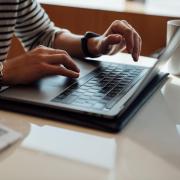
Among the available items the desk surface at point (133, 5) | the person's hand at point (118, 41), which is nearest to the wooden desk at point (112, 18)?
the desk surface at point (133, 5)

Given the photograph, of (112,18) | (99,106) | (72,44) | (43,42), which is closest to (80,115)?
(99,106)

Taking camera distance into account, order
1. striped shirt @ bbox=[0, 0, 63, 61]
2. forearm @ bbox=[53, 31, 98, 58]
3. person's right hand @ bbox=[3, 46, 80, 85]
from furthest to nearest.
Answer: striped shirt @ bbox=[0, 0, 63, 61] < forearm @ bbox=[53, 31, 98, 58] < person's right hand @ bbox=[3, 46, 80, 85]

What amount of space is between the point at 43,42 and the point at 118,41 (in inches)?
14.5

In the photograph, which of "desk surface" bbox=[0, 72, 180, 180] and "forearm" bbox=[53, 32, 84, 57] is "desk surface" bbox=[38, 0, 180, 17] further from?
"desk surface" bbox=[0, 72, 180, 180]

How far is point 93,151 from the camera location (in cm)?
55

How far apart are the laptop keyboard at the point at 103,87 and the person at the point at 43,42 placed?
4 cm

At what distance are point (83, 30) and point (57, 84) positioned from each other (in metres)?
1.05

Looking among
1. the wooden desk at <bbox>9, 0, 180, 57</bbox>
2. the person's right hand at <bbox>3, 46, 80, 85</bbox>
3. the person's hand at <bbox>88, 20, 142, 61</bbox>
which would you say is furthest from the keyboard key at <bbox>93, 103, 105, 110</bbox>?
the wooden desk at <bbox>9, 0, 180, 57</bbox>

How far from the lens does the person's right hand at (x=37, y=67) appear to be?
Answer: 2.59ft

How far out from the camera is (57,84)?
777 millimetres

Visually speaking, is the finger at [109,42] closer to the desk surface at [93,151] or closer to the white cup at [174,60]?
the white cup at [174,60]

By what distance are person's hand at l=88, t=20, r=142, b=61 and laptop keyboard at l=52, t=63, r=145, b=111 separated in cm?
6

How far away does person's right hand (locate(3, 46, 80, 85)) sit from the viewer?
31.1 inches

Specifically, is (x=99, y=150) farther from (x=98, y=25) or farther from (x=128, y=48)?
(x=98, y=25)
